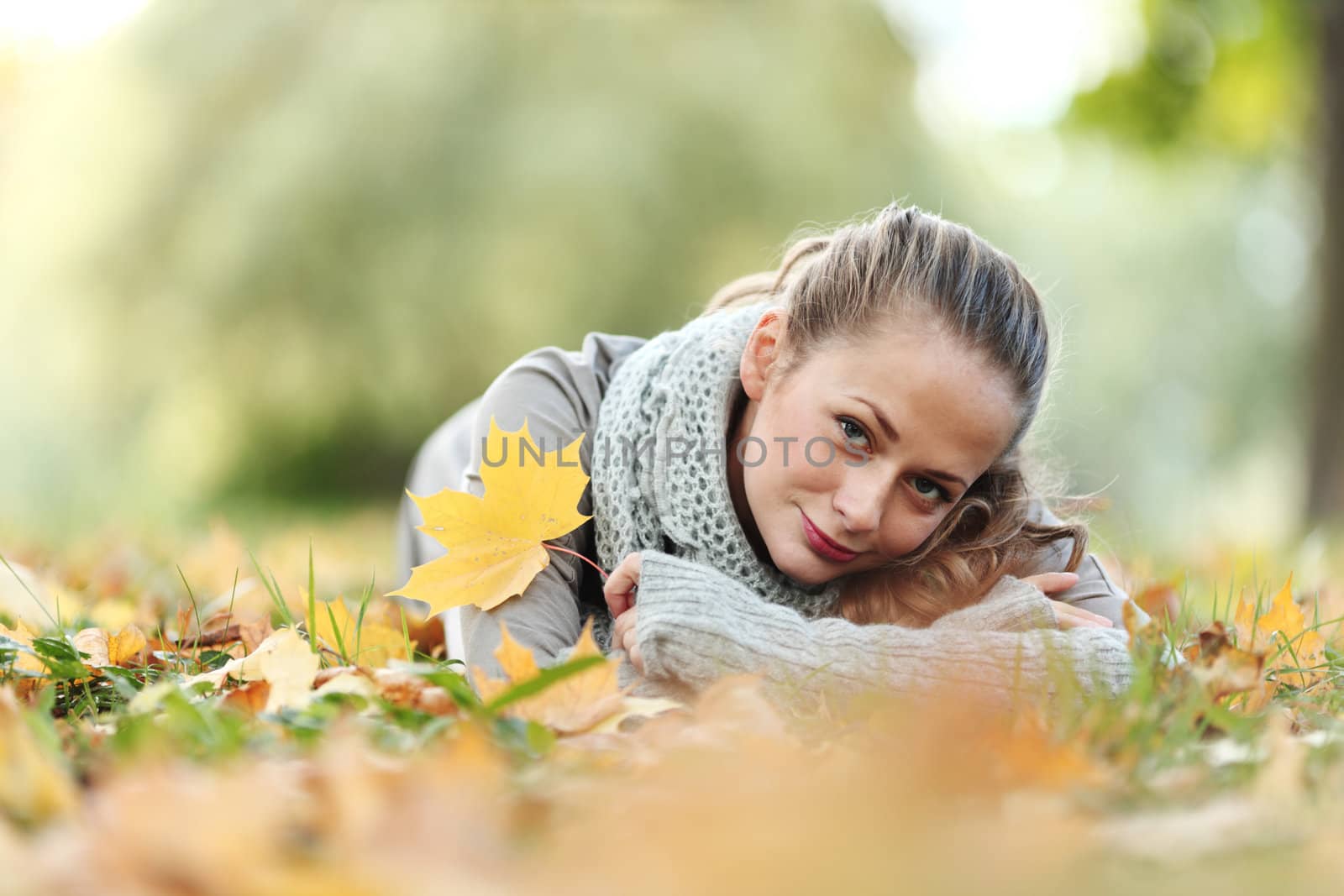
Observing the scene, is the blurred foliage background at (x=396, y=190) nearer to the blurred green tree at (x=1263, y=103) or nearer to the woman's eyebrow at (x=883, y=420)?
the blurred green tree at (x=1263, y=103)

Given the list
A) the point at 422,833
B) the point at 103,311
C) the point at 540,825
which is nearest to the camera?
the point at 422,833

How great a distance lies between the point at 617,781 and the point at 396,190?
6617 mm

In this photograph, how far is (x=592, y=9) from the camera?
749cm

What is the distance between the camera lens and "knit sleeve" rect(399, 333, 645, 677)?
170 cm

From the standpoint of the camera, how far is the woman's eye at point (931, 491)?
1822 mm

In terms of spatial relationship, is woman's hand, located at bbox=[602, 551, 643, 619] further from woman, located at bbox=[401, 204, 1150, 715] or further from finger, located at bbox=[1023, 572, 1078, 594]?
finger, located at bbox=[1023, 572, 1078, 594]

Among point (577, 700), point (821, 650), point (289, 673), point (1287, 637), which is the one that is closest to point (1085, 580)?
point (1287, 637)

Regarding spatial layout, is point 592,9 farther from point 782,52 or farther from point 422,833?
point 422,833

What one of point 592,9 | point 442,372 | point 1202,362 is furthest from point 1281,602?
point 1202,362

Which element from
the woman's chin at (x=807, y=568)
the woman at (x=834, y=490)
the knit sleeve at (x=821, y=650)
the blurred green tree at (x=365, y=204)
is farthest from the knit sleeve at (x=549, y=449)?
the blurred green tree at (x=365, y=204)

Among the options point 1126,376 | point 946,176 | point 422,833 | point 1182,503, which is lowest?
point 1182,503

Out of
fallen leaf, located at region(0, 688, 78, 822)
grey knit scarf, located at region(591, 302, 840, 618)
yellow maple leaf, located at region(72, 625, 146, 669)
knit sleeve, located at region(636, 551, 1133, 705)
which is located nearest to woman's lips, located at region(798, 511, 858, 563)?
grey knit scarf, located at region(591, 302, 840, 618)

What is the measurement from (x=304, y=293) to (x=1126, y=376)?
8014mm

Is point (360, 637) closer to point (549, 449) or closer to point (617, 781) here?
point (549, 449)
